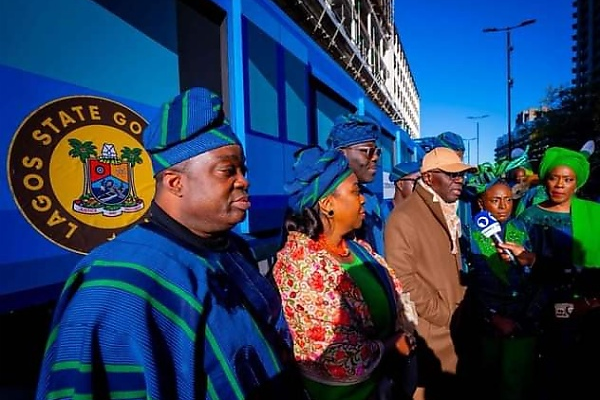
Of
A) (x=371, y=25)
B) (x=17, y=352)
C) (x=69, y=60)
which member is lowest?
(x=17, y=352)

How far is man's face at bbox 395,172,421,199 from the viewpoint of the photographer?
4.31 metres

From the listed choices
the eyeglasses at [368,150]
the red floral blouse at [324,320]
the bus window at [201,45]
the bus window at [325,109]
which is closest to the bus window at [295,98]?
the bus window at [325,109]

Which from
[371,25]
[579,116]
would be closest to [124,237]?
[579,116]

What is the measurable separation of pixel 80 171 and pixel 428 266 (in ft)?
6.15

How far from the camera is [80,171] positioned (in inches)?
57.4

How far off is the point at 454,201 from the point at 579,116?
919 inches

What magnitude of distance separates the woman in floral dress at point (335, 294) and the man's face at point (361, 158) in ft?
3.27

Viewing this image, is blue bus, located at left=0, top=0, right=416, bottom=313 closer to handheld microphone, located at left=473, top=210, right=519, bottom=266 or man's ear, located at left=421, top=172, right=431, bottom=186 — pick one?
man's ear, located at left=421, top=172, right=431, bottom=186

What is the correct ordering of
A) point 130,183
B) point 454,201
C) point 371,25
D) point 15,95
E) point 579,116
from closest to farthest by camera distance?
Result: point 15,95
point 130,183
point 454,201
point 579,116
point 371,25

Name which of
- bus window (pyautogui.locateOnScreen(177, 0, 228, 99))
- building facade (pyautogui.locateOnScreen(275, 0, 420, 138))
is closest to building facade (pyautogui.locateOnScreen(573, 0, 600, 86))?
building facade (pyautogui.locateOnScreen(275, 0, 420, 138))

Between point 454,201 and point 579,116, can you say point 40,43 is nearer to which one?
point 454,201

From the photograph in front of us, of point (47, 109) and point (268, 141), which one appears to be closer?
point (47, 109)

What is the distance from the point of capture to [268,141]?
275 centimetres

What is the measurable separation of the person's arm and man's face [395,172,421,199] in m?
2.09
